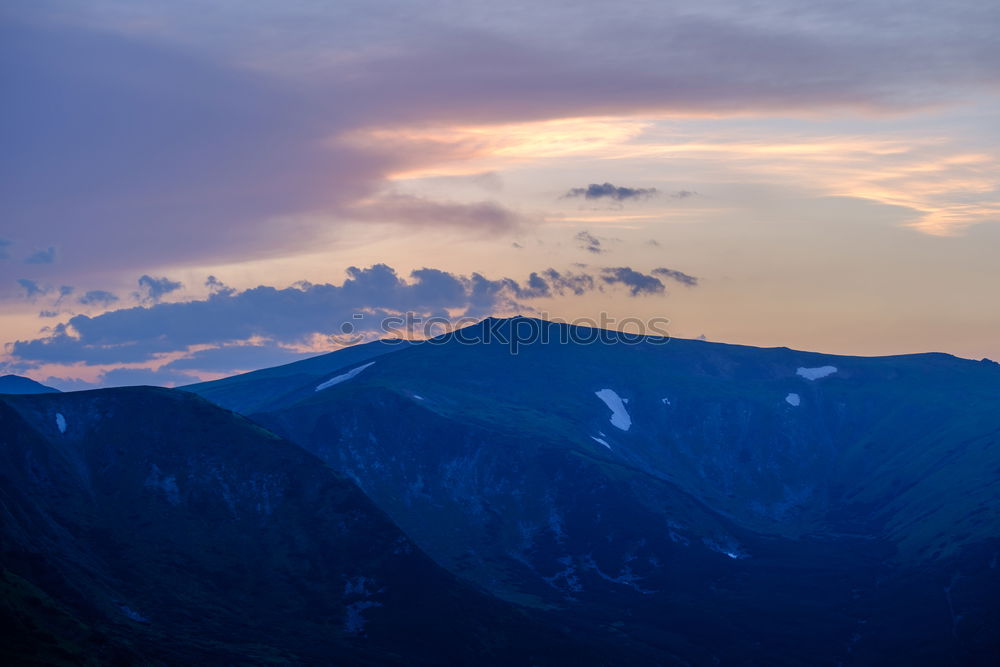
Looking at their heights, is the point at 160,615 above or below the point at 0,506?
below

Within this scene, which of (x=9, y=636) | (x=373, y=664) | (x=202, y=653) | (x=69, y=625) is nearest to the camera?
(x=9, y=636)

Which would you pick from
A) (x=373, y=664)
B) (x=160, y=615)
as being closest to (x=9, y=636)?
(x=160, y=615)

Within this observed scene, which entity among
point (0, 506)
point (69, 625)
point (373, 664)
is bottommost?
point (373, 664)

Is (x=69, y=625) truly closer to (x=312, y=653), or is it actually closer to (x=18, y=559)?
(x=18, y=559)

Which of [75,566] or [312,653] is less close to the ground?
[75,566]

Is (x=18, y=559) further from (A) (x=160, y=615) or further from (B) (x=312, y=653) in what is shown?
(B) (x=312, y=653)

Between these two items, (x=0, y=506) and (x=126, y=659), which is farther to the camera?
(x=0, y=506)

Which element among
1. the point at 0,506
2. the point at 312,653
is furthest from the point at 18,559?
the point at 312,653

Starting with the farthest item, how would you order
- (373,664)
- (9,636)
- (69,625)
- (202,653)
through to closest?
(373,664) → (202,653) → (69,625) → (9,636)

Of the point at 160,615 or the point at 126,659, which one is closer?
the point at 126,659
